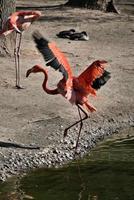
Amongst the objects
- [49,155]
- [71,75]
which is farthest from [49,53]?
[49,155]

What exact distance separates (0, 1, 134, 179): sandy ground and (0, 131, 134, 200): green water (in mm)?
280

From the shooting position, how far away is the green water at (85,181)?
737cm

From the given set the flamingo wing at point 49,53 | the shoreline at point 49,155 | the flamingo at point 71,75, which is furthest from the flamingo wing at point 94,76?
the shoreline at point 49,155

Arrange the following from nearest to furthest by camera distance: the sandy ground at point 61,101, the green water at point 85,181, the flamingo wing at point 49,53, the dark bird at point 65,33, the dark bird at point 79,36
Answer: the green water at point 85,181
the flamingo wing at point 49,53
the sandy ground at point 61,101
the dark bird at point 79,36
the dark bird at point 65,33

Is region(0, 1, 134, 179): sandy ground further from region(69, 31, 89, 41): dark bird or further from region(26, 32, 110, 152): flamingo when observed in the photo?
region(26, 32, 110, 152): flamingo

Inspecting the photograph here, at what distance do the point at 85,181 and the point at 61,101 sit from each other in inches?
117

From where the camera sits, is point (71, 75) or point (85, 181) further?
point (71, 75)

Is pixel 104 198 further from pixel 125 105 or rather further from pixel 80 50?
pixel 80 50

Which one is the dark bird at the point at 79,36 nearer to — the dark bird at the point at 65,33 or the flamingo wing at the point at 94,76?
the dark bird at the point at 65,33

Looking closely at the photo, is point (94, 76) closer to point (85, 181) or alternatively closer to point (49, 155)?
point (49, 155)

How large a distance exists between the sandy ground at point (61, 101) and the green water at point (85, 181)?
0.92ft

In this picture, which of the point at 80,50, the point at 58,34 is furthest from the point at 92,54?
the point at 58,34

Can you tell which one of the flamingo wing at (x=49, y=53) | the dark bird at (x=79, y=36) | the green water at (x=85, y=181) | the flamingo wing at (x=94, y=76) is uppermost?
the flamingo wing at (x=49, y=53)

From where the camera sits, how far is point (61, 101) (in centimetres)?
1063
